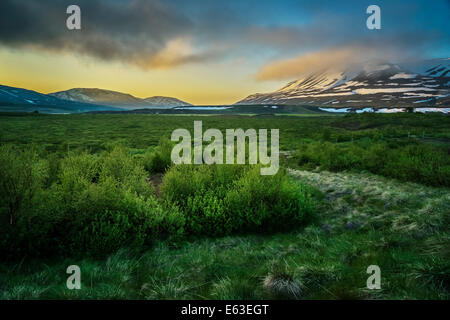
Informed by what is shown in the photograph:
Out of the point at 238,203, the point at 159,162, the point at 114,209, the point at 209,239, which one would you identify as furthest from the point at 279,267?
the point at 159,162

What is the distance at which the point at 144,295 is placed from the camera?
369cm

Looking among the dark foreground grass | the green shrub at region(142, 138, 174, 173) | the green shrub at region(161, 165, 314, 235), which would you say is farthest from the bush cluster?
the green shrub at region(142, 138, 174, 173)

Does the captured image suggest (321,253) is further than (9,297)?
Yes

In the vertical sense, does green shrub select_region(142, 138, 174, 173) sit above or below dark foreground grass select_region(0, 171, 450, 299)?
above

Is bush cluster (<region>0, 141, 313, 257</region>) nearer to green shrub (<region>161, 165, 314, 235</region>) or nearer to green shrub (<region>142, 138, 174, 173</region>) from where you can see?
green shrub (<region>161, 165, 314, 235</region>)

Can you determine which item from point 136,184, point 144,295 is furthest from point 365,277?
point 136,184

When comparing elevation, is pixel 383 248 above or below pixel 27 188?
below

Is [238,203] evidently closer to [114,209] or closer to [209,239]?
[209,239]

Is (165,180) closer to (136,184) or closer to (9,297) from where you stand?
(136,184)

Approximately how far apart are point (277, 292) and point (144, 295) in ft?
6.75

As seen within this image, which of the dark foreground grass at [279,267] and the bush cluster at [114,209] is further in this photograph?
the bush cluster at [114,209]

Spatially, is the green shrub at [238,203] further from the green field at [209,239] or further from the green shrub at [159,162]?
the green shrub at [159,162]

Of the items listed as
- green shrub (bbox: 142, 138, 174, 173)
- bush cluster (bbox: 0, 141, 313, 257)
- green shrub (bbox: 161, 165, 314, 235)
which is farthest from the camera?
green shrub (bbox: 142, 138, 174, 173)

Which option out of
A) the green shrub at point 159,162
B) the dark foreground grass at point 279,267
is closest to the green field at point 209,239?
the dark foreground grass at point 279,267
